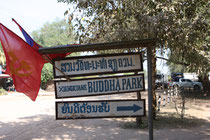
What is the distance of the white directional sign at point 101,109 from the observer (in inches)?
185

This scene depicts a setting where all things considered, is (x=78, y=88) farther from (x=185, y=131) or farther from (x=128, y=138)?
(x=185, y=131)

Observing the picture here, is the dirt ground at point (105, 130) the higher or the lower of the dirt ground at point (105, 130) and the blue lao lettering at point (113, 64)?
the lower

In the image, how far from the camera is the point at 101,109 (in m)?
4.72

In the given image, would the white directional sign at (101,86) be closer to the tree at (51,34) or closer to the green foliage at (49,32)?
the tree at (51,34)

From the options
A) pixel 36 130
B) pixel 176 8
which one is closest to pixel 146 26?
pixel 176 8

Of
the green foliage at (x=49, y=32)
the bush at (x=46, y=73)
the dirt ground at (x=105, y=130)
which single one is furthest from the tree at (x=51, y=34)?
the dirt ground at (x=105, y=130)

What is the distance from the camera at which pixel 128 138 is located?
7.05 meters

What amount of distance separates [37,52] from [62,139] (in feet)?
12.1

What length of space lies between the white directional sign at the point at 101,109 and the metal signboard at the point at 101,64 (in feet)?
2.06

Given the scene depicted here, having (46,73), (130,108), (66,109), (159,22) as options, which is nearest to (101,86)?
(130,108)

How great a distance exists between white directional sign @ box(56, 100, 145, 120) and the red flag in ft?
2.30

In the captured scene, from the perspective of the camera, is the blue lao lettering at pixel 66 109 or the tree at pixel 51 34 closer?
the blue lao lettering at pixel 66 109

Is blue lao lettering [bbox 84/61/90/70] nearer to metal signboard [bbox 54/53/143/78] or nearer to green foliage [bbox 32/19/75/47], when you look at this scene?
metal signboard [bbox 54/53/143/78]

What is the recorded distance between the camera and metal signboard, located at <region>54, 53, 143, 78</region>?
4.73 meters
